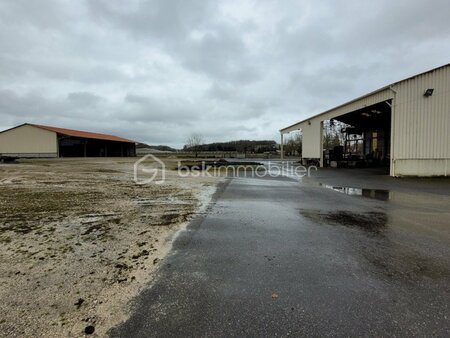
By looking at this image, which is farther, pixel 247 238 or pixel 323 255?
pixel 247 238

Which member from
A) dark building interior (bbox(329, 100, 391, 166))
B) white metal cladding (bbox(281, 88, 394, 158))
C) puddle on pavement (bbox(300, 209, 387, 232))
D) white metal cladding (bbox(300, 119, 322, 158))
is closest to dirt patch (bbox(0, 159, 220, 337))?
puddle on pavement (bbox(300, 209, 387, 232))

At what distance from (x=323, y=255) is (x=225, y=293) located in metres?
1.65

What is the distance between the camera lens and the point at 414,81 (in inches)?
507

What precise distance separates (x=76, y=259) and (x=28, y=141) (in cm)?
5014

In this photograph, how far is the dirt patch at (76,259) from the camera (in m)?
2.15

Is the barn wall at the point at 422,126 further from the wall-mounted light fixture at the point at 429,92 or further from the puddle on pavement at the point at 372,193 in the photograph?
the puddle on pavement at the point at 372,193

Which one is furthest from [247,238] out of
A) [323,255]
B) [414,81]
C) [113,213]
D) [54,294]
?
[414,81]

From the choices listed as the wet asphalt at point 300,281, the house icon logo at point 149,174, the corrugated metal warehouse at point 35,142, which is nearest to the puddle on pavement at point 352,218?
the wet asphalt at point 300,281

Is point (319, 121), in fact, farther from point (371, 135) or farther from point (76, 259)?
point (76, 259)

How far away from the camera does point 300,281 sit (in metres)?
2.76

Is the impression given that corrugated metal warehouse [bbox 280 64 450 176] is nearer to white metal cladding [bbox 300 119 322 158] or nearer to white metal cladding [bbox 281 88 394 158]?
white metal cladding [bbox 281 88 394 158]

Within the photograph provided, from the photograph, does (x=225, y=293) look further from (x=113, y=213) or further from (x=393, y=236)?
(x=113, y=213)

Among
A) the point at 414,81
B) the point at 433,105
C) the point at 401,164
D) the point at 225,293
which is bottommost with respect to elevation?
the point at 225,293

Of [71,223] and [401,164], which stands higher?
[401,164]
